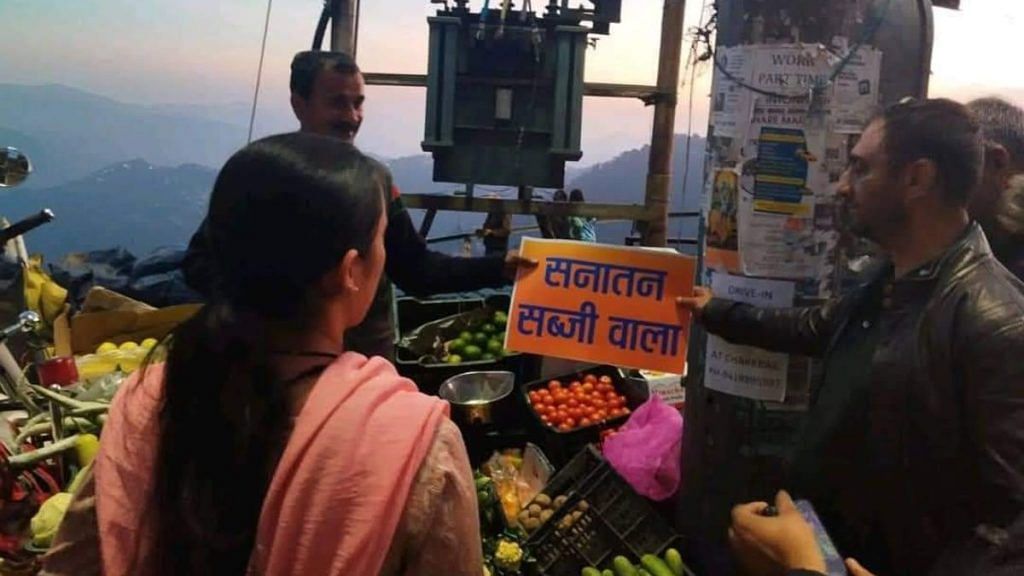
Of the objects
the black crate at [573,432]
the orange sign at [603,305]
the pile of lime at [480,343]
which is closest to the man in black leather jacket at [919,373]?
the orange sign at [603,305]

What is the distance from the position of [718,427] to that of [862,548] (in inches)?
27.0

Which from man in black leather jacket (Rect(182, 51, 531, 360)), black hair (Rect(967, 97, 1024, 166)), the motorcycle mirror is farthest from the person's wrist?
the motorcycle mirror

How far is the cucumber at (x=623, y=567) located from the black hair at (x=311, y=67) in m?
2.04

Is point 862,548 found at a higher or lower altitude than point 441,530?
lower

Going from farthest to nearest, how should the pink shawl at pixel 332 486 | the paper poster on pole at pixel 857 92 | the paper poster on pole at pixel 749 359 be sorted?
the paper poster on pole at pixel 749 359 < the paper poster on pole at pixel 857 92 < the pink shawl at pixel 332 486

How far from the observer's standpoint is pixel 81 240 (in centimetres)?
1208

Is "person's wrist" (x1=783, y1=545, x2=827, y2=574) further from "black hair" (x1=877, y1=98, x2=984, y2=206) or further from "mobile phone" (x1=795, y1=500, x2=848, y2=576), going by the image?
"black hair" (x1=877, y1=98, x2=984, y2=206)

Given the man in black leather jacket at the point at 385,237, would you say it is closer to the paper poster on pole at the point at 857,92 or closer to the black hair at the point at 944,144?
the paper poster on pole at the point at 857,92

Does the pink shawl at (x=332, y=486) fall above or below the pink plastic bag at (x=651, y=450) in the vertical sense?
above

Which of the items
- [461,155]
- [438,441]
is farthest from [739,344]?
[461,155]

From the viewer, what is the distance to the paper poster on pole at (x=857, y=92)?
238 centimetres

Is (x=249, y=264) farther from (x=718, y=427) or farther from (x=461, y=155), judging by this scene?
(x=461, y=155)

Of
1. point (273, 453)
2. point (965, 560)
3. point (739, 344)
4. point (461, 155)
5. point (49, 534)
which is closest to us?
point (273, 453)

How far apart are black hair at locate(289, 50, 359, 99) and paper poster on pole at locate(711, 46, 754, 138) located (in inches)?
53.5
